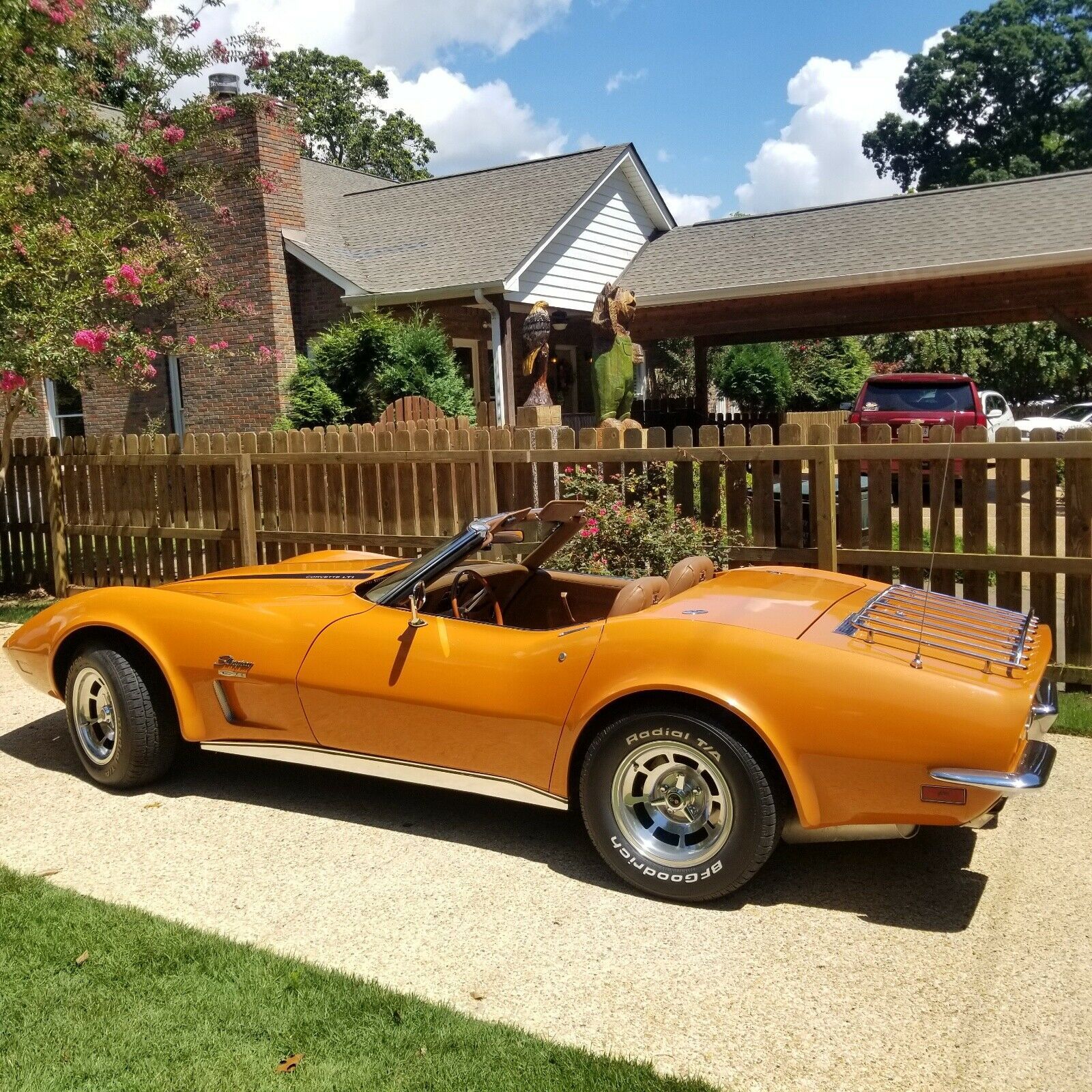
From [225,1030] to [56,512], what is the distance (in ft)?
27.0

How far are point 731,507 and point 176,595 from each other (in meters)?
3.52

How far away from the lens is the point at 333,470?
8.48 metres

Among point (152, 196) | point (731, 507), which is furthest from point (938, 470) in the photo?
point (152, 196)

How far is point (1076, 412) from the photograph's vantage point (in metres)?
26.8

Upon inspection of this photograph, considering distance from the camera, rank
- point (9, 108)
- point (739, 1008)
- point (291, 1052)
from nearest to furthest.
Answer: point (291, 1052) → point (739, 1008) → point (9, 108)

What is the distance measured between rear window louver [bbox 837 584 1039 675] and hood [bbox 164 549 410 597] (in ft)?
7.32

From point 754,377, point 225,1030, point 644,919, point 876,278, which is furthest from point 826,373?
point 225,1030

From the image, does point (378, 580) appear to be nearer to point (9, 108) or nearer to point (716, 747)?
point (716, 747)

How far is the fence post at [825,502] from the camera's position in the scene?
6.44 meters

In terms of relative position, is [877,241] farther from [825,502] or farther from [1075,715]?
[1075,715]

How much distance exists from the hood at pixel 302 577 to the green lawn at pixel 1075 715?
3.55 meters

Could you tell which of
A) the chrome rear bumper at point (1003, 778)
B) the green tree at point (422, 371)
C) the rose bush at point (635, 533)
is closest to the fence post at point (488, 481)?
the rose bush at point (635, 533)

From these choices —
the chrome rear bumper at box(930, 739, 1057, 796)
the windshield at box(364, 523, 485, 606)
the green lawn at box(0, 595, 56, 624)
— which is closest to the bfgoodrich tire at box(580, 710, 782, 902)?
the chrome rear bumper at box(930, 739, 1057, 796)

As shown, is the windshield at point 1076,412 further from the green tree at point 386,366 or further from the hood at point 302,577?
the hood at point 302,577
